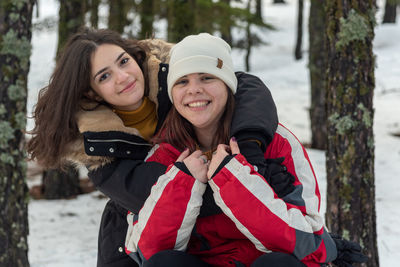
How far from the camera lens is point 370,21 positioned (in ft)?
11.7

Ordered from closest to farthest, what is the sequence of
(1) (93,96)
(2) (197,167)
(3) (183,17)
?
(2) (197,167), (1) (93,96), (3) (183,17)

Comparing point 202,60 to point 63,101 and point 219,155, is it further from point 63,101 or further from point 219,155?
point 63,101

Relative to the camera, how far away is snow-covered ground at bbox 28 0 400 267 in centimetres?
520

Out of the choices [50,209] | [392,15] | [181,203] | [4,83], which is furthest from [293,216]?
[392,15]

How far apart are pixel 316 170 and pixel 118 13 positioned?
14.4 ft

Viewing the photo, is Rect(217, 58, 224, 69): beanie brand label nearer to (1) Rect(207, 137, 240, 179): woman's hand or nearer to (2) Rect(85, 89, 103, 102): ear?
(1) Rect(207, 137, 240, 179): woman's hand

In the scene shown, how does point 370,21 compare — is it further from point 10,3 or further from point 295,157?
point 10,3

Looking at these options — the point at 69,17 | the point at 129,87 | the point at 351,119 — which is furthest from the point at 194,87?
the point at 69,17

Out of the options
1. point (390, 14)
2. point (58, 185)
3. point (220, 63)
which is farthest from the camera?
point (390, 14)

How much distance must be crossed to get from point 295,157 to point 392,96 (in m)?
11.0

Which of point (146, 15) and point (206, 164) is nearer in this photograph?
point (206, 164)

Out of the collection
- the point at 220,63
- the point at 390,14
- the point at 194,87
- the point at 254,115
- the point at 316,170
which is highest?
the point at 220,63

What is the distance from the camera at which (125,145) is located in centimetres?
273

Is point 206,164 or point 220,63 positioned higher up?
point 220,63
